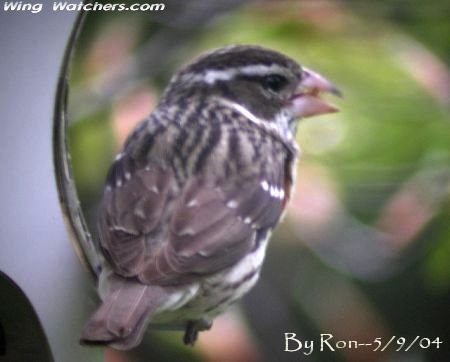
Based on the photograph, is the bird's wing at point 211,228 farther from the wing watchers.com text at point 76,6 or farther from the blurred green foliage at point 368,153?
the wing watchers.com text at point 76,6

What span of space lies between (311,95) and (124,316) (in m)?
0.54

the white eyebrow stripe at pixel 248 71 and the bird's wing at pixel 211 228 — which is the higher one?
the white eyebrow stripe at pixel 248 71

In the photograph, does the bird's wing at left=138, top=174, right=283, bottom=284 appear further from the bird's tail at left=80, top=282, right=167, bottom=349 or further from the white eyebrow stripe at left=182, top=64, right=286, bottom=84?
the white eyebrow stripe at left=182, top=64, right=286, bottom=84

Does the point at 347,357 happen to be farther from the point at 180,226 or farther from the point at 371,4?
the point at 371,4

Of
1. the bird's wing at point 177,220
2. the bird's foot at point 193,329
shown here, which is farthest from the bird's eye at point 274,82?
the bird's foot at point 193,329

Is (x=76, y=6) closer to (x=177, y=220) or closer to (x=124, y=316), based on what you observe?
(x=177, y=220)

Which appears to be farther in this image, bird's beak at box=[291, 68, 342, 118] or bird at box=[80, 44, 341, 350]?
bird's beak at box=[291, 68, 342, 118]

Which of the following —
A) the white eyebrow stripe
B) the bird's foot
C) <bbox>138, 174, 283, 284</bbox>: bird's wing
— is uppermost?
the white eyebrow stripe

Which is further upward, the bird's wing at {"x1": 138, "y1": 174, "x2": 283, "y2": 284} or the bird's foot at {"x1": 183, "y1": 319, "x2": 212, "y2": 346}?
the bird's wing at {"x1": 138, "y1": 174, "x2": 283, "y2": 284}

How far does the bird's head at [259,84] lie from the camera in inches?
91.0

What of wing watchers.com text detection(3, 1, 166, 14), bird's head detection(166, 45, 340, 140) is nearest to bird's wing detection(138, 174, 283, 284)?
bird's head detection(166, 45, 340, 140)

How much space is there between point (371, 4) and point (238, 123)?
32cm

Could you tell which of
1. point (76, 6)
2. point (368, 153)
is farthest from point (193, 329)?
point (76, 6)

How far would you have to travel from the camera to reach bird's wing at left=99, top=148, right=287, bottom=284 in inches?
83.7
